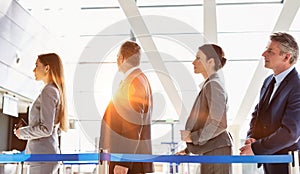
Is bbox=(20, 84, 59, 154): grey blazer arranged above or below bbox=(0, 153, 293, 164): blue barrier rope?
above

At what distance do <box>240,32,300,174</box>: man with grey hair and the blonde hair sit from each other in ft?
3.22

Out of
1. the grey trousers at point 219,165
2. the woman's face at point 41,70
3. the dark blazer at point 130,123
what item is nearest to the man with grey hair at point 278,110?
the grey trousers at point 219,165

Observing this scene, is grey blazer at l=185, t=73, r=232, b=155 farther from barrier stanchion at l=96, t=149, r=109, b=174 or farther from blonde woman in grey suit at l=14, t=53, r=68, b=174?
blonde woman in grey suit at l=14, t=53, r=68, b=174

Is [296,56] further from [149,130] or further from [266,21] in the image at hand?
[266,21]

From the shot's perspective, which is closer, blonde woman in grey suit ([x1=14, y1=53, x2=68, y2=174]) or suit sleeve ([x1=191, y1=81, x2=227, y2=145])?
suit sleeve ([x1=191, y1=81, x2=227, y2=145])

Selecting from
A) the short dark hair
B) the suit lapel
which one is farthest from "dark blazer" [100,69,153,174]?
the suit lapel

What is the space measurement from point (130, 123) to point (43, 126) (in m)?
0.45

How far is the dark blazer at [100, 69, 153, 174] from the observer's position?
220cm

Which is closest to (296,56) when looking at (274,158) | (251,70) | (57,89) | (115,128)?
(274,158)

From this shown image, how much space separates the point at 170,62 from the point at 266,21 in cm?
166

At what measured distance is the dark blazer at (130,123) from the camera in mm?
2201

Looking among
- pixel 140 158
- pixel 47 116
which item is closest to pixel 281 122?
pixel 140 158

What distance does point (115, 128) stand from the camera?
7.25ft

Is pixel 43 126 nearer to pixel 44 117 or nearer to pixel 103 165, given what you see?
pixel 44 117
